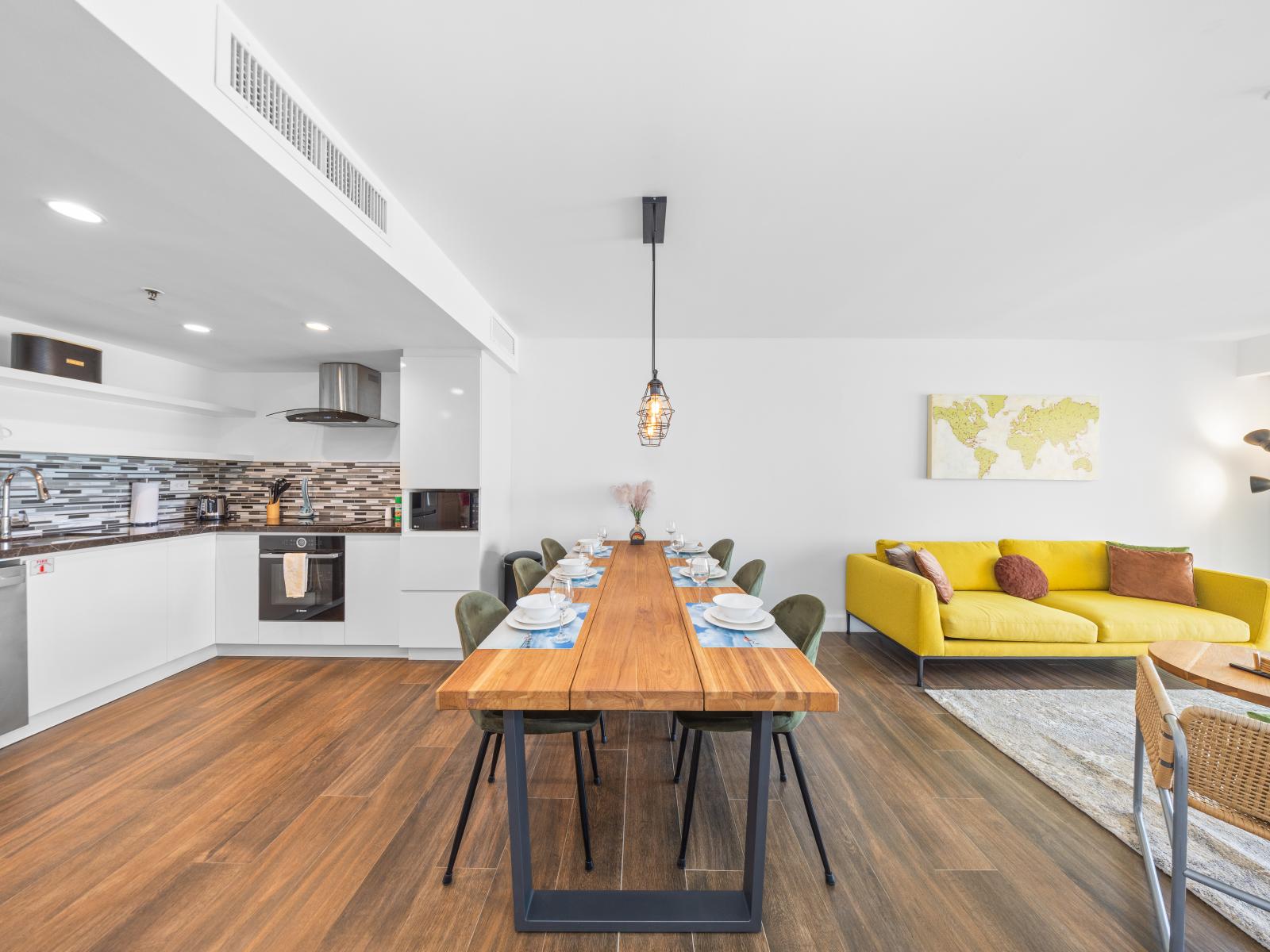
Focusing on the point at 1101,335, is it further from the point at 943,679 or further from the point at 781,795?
the point at 781,795

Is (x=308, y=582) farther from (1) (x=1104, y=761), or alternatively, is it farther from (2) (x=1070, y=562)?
(2) (x=1070, y=562)

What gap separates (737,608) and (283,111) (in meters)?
2.20

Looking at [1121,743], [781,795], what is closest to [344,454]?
[781,795]

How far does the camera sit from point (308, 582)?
3.59 meters

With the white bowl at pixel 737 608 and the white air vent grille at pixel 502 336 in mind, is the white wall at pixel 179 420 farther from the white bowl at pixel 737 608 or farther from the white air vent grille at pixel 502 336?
the white bowl at pixel 737 608

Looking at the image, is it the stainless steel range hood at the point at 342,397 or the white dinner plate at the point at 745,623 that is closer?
the white dinner plate at the point at 745,623

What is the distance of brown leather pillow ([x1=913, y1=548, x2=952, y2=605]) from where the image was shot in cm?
349

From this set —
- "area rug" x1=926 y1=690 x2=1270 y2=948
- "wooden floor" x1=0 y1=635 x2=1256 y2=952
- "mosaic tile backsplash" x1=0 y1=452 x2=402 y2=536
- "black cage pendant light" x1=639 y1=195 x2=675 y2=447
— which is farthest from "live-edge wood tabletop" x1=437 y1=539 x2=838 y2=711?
"mosaic tile backsplash" x1=0 y1=452 x2=402 y2=536

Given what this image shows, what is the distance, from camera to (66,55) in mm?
1050

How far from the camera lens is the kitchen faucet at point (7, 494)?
9.24 feet

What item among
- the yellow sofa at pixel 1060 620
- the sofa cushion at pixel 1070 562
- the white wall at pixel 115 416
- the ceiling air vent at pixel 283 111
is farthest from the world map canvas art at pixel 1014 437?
the white wall at pixel 115 416

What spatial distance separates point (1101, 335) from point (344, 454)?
6715 mm

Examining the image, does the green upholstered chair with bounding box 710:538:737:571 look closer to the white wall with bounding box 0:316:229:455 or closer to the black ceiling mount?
the black ceiling mount

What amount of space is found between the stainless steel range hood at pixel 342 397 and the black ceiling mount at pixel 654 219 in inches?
105
